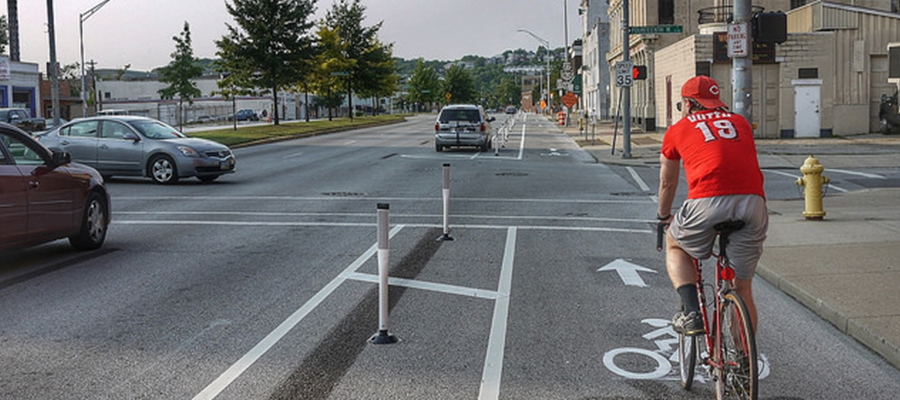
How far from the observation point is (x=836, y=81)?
38.6 m

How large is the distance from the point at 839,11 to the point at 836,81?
2825 millimetres

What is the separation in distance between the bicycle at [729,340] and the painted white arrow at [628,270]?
3.96 m

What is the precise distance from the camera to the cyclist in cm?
523

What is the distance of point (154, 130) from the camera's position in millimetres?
21969

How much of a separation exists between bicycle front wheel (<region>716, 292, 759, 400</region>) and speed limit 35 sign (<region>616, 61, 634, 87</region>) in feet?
85.7

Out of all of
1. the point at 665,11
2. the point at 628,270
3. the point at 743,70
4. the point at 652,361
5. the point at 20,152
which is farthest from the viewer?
the point at 665,11

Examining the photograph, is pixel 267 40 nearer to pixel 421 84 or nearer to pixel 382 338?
pixel 382 338

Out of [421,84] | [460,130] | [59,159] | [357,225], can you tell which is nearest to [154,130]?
[357,225]

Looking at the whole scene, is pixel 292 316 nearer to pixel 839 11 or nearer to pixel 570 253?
pixel 570 253

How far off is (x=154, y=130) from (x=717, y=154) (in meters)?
18.7

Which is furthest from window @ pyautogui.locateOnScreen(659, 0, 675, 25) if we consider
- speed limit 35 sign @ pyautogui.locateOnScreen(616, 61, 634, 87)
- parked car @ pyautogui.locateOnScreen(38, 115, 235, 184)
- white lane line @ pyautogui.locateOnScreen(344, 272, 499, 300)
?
white lane line @ pyautogui.locateOnScreen(344, 272, 499, 300)

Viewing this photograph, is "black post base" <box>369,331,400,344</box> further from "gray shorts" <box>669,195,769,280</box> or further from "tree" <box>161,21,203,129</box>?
"tree" <box>161,21,203,129</box>

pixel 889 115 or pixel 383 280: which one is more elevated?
pixel 889 115

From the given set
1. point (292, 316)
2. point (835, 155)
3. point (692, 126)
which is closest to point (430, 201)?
point (292, 316)
